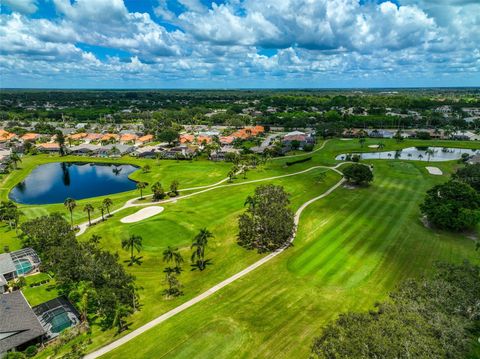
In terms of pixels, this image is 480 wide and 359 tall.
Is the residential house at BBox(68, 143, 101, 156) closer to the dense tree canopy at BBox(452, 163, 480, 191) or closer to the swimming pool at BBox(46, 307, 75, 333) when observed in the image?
the swimming pool at BBox(46, 307, 75, 333)

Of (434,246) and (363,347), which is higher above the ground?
(363,347)

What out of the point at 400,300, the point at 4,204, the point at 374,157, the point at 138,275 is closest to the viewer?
the point at 400,300

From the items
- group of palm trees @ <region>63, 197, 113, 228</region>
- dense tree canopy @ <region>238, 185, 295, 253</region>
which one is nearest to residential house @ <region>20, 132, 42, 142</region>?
group of palm trees @ <region>63, 197, 113, 228</region>

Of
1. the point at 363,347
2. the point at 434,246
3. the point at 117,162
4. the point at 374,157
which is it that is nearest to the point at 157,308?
the point at 363,347

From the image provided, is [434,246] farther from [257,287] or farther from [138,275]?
[138,275]

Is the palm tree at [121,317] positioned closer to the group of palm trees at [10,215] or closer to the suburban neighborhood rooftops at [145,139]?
the group of palm trees at [10,215]

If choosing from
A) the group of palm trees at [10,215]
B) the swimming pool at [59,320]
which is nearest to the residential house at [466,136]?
the swimming pool at [59,320]
